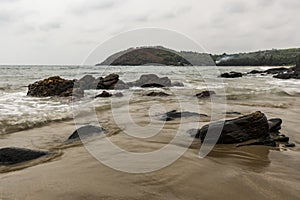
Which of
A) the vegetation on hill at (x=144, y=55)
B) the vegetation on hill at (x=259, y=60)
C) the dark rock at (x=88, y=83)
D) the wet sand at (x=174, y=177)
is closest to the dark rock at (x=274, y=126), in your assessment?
the wet sand at (x=174, y=177)

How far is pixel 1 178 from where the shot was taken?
3.84m

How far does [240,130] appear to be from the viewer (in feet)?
19.1

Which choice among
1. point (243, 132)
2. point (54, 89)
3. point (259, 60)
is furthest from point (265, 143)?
point (259, 60)

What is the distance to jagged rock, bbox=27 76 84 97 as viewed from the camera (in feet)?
53.3

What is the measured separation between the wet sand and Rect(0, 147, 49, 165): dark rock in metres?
0.37

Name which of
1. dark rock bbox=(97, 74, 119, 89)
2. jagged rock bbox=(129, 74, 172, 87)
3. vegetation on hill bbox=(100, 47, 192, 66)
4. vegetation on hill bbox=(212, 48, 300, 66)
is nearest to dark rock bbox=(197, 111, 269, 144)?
vegetation on hill bbox=(100, 47, 192, 66)

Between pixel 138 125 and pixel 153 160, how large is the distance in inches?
123

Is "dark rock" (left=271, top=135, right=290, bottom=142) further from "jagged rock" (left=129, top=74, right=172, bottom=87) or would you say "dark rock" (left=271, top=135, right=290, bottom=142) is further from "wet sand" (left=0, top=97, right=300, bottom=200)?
"jagged rock" (left=129, top=74, right=172, bottom=87)

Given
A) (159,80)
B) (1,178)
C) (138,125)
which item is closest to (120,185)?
(1,178)

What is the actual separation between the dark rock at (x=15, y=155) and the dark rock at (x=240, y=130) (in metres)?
2.98

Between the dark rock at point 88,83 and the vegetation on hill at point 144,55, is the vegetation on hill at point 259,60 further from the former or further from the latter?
the dark rock at point 88,83

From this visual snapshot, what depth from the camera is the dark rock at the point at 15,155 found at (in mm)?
4508

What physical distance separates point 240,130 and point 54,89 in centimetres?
1305

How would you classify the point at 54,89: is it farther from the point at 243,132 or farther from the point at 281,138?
the point at 281,138
